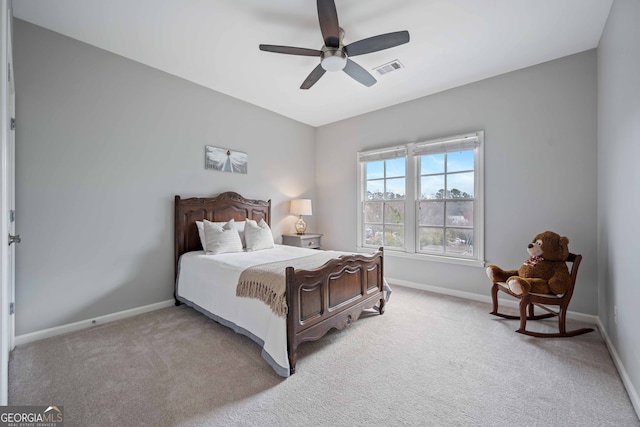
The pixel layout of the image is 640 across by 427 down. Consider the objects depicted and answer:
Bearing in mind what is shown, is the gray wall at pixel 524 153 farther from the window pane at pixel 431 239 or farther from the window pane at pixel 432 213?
the window pane at pixel 432 213

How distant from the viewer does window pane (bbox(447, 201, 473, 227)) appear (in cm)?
365

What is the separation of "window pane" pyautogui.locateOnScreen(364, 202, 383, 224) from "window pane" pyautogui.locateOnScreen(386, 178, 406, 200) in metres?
0.23

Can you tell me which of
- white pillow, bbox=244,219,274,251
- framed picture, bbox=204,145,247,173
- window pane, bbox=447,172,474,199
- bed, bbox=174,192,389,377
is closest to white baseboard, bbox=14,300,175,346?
bed, bbox=174,192,389,377

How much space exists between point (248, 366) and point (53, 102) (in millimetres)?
3007

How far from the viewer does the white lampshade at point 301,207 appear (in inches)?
186

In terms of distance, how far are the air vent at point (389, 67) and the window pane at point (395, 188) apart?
1.60 metres

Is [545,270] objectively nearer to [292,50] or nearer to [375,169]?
[375,169]

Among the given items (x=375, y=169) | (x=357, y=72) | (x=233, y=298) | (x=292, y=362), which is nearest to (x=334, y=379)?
(x=292, y=362)

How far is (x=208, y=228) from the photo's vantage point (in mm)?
3410

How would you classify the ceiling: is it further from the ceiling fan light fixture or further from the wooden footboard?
the wooden footboard

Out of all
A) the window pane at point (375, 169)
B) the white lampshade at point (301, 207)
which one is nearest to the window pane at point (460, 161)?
the window pane at point (375, 169)

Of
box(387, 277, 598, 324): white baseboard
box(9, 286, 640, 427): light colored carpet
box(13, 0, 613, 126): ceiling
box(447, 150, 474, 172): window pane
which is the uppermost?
box(13, 0, 613, 126): ceiling

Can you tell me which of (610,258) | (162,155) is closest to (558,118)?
(610,258)

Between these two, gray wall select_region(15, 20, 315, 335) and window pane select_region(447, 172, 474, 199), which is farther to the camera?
window pane select_region(447, 172, 474, 199)
